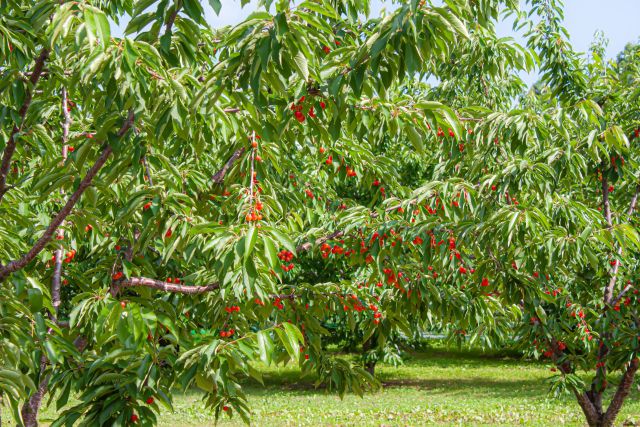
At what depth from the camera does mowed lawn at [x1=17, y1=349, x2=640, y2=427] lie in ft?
34.8

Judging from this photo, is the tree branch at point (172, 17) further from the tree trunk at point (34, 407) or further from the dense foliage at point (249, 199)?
the tree trunk at point (34, 407)

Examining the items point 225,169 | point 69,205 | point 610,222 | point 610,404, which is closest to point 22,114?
point 69,205

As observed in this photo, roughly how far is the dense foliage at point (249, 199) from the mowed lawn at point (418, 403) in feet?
12.4

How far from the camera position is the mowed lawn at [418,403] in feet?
34.8

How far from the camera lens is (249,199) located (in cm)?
298

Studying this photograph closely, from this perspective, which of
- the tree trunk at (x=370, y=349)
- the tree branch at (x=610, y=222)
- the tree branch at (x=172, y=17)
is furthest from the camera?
the tree trunk at (x=370, y=349)

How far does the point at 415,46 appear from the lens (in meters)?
1.98

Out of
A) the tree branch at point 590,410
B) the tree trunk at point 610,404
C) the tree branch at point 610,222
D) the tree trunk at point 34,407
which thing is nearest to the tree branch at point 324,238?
the tree trunk at point 34,407

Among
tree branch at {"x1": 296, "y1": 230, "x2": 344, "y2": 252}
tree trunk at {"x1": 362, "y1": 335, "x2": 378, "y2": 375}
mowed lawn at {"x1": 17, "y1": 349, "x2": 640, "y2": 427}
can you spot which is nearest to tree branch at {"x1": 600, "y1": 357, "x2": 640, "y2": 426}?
mowed lawn at {"x1": 17, "y1": 349, "x2": 640, "y2": 427}

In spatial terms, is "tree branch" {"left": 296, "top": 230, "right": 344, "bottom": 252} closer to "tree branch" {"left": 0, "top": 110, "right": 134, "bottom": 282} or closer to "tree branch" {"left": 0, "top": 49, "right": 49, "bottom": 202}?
"tree branch" {"left": 0, "top": 110, "right": 134, "bottom": 282}

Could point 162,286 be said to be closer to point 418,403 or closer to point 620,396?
point 620,396

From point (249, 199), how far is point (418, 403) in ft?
35.6

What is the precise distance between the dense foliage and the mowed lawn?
3772 mm

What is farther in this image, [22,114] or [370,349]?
[370,349]
